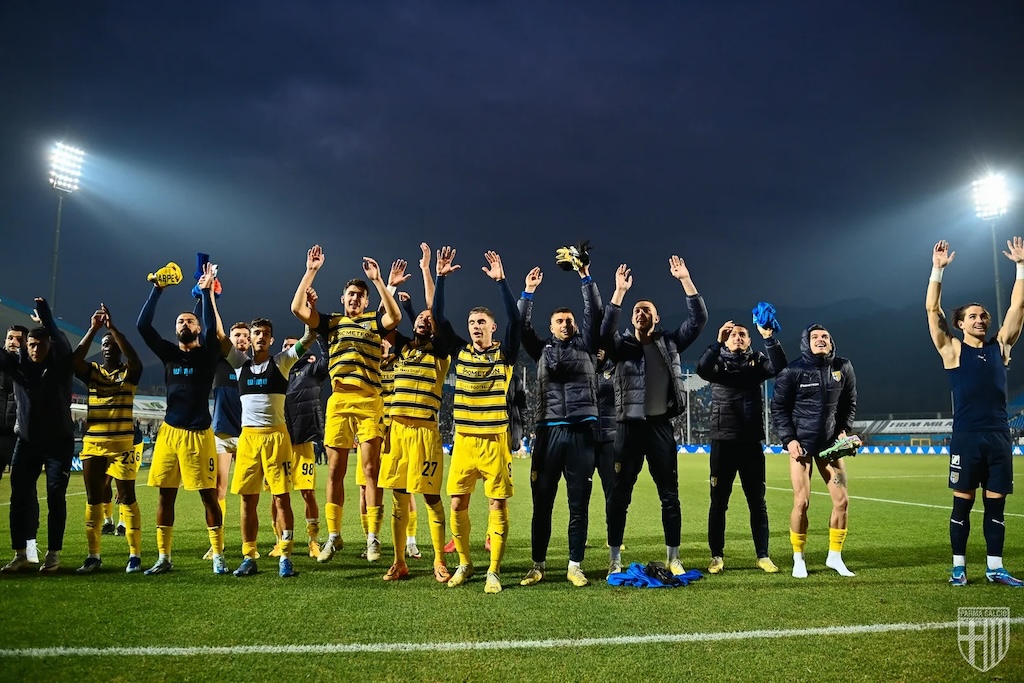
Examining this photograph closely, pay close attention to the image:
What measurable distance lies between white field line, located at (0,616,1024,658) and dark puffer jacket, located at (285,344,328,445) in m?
4.14

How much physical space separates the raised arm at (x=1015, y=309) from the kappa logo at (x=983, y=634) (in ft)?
7.64

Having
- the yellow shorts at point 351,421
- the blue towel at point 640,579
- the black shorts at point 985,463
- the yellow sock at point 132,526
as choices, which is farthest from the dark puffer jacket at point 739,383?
the yellow sock at point 132,526

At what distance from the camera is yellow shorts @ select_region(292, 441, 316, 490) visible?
24.7 ft

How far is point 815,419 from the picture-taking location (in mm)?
6570

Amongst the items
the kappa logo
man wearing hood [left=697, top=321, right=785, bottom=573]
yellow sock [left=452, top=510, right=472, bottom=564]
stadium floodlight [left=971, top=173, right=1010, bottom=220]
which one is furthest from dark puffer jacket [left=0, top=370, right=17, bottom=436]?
stadium floodlight [left=971, top=173, right=1010, bottom=220]

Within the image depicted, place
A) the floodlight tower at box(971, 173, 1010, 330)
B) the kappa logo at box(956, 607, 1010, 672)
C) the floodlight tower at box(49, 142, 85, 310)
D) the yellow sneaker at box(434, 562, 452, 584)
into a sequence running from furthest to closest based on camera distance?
the floodlight tower at box(971, 173, 1010, 330)
the floodlight tower at box(49, 142, 85, 310)
the yellow sneaker at box(434, 562, 452, 584)
the kappa logo at box(956, 607, 1010, 672)

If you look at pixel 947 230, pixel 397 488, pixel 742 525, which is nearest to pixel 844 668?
pixel 397 488

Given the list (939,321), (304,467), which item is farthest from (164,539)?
(939,321)

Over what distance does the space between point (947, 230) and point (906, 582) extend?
360 feet

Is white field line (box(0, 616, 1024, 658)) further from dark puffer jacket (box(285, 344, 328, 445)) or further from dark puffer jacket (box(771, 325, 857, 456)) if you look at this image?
dark puffer jacket (box(285, 344, 328, 445))

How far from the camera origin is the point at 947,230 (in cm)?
9719

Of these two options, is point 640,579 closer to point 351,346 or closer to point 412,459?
point 412,459

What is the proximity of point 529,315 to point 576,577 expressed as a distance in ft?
7.50

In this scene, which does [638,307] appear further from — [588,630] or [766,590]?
[588,630]
